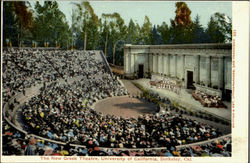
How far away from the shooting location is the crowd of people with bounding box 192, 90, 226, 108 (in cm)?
1168

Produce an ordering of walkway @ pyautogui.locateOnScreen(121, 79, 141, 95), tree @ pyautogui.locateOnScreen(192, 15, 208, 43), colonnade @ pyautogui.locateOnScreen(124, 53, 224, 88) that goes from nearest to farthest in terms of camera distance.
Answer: tree @ pyautogui.locateOnScreen(192, 15, 208, 43), colonnade @ pyautogui.locateOnScreen(124, 53, 224, 88), walkway @ pyautogui.locateOnScreen(121, 79, 141, 95)

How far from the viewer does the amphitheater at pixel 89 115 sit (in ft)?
33.9

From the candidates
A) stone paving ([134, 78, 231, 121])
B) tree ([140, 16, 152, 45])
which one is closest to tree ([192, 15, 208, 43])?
tree ([140, 16, 152, 45])

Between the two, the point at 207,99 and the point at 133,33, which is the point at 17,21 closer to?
the point at 133,33

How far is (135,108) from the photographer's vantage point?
1263 centimetres

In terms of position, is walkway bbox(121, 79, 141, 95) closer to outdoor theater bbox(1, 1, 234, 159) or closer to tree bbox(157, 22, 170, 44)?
→ outdoor theater bbox(1, 1, 234, 159)

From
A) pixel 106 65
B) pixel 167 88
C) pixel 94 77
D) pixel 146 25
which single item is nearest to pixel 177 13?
pixel 146 25

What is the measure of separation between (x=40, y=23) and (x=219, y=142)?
11829 millimetres

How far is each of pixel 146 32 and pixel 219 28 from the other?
4.06m

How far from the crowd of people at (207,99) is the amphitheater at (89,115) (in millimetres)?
418

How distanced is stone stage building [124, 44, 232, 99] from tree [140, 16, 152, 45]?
457 mm

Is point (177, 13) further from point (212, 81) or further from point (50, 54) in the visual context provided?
point (50, 54)

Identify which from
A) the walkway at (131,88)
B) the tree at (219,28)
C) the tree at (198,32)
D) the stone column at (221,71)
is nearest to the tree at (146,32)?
the tree at (198,32)

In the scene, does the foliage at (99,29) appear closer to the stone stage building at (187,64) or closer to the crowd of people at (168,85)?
the stone stage building at (187,64)
